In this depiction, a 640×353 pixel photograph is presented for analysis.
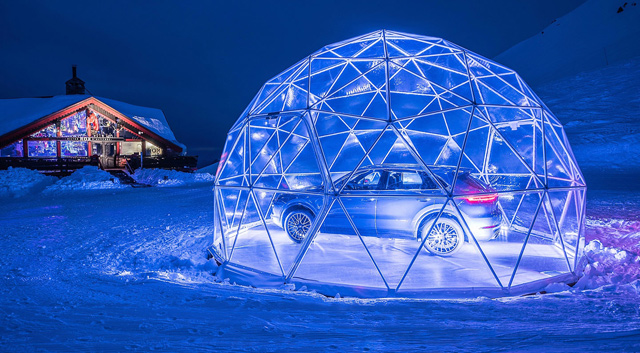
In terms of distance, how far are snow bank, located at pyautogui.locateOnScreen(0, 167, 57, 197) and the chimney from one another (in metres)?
17.9

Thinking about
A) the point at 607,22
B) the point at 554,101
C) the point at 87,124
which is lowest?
the point at 87,124

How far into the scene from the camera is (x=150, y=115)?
31.5 m

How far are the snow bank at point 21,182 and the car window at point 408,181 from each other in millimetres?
17742

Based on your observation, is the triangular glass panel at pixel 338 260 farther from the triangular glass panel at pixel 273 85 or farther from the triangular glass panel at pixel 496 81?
the triangular glass panel at pixel 496 81

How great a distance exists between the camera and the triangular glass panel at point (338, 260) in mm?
5012

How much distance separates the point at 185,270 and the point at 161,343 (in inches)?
100

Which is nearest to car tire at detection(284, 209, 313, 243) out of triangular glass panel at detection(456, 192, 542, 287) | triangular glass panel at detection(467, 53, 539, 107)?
triangular glass panel at detection(456, 192, 542, 287)

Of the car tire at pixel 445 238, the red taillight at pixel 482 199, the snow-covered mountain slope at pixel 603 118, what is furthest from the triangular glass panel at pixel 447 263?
the snow-covered mountain slope at pixel 603 118

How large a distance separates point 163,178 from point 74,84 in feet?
62.6

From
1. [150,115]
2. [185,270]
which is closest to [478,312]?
[185,270]

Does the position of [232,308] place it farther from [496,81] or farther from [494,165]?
[494,165]

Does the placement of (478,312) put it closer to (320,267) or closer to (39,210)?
(320,267)

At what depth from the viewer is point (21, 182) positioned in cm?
1692

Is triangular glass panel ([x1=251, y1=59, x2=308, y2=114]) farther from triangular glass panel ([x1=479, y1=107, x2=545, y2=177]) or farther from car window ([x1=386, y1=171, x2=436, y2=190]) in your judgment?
triangular glass panel ([x1=479, y1=107, x2=545, y2=177])
